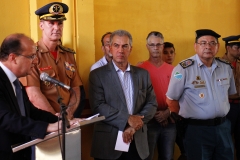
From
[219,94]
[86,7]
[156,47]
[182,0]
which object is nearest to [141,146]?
[219,94]

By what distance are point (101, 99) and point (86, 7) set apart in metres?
1.22

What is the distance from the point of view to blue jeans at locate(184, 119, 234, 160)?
3.67 m

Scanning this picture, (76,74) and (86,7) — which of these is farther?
(86,7)

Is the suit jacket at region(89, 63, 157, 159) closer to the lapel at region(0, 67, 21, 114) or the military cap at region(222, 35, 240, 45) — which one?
the lapel at region(0, 67, 21, 114)

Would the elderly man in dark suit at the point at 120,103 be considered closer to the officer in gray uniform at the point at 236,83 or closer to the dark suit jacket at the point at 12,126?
the dark suit jacket at the point at 12,126

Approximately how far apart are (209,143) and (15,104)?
6.48 ft

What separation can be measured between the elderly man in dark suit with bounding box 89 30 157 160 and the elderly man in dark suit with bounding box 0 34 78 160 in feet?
3.24

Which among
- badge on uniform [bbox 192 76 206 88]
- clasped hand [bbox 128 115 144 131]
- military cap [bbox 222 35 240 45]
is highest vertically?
military cap [bbox 222 35 240 45]

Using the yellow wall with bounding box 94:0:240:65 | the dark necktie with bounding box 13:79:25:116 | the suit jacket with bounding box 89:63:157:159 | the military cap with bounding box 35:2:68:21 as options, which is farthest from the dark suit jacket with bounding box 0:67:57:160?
the yellow wall with bounding box 94:0:240:65

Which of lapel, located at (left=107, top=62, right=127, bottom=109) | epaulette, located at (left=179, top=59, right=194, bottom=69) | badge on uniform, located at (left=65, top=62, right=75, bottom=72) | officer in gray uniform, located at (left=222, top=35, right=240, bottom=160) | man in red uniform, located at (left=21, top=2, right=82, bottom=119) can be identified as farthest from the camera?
officer in gray uniform, located at (left=222, top=35, right=240, bottom=160)

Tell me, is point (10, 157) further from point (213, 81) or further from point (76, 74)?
point (213, 81)

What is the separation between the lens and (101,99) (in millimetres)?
3604

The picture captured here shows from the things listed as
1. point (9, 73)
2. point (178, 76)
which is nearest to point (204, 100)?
point (178, 76)

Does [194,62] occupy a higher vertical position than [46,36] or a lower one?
lower
